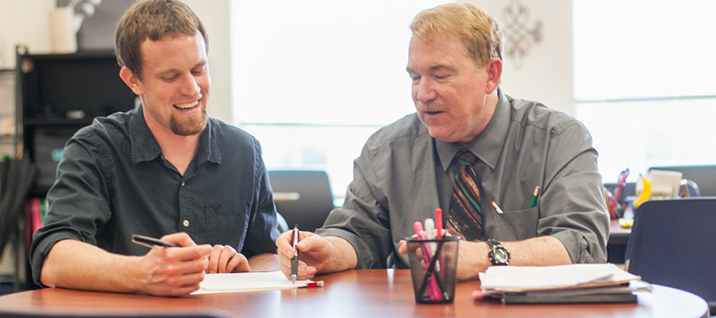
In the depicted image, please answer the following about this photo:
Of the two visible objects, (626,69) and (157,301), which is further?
(626,69)

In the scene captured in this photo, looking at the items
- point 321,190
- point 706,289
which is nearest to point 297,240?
point 706,289

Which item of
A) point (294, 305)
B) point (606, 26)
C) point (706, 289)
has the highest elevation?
point (606, 26)

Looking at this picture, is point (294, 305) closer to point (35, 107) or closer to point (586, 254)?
point (586, 254)

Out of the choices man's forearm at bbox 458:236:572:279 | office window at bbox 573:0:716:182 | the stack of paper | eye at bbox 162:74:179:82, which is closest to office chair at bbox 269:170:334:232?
eye at bbox 162:74:179:82

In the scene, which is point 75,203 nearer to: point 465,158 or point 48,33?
point 465,158

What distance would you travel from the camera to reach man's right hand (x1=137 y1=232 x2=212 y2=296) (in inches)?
48.1

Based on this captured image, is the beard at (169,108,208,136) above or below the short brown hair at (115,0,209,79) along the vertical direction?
below

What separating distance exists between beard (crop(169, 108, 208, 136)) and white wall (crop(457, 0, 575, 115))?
375 centimetres

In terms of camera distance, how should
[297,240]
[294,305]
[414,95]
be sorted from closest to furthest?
[294,305], [297,240], [414,95]

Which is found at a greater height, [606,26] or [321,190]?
[606,26]

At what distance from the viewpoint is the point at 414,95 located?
1854 mm

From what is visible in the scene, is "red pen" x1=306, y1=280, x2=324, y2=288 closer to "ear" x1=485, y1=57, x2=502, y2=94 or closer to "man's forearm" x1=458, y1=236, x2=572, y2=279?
"man's forearm" x1=458, y1=236, x2=572, y2=279

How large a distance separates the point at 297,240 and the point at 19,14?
464 cm

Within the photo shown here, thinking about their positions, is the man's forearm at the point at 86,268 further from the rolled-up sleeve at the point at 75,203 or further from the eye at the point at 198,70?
the eye at the point at 198,70
